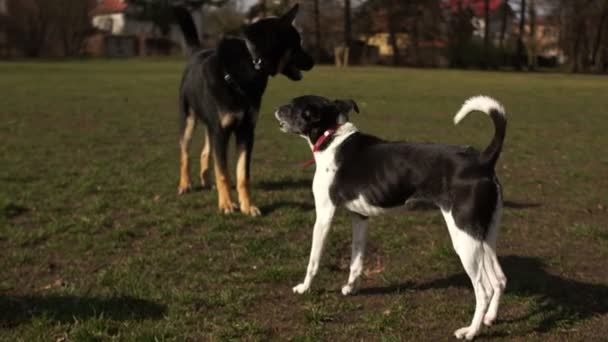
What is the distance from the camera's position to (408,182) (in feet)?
13.0

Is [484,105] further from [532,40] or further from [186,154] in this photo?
[532,40]

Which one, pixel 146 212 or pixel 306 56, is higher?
pixel 306 56

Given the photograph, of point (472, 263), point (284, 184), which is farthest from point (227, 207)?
point (472, 263)

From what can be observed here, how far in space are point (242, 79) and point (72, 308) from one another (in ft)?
10.5

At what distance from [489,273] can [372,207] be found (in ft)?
2.95

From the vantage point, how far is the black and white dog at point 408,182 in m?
3.69

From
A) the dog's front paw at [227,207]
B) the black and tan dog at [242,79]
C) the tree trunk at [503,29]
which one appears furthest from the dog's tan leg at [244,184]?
the tree trunk at [503,29]

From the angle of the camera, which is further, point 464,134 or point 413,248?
point 464,134

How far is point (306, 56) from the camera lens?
6.75 m

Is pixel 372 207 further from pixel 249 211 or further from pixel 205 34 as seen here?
pixel 205 34

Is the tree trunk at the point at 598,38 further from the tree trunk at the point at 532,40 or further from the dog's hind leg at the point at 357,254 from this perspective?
the dog's hind leg at the point at 357,254

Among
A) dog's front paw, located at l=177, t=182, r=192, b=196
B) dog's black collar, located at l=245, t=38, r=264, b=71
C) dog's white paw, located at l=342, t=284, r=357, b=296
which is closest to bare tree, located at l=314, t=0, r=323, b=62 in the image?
dog's front paw, located at l=177, t=182, r=192, b=196

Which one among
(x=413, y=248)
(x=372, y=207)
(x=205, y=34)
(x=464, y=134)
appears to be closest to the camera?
(x=372, y=207)

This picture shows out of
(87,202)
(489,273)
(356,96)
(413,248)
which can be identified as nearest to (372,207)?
(489,273)
